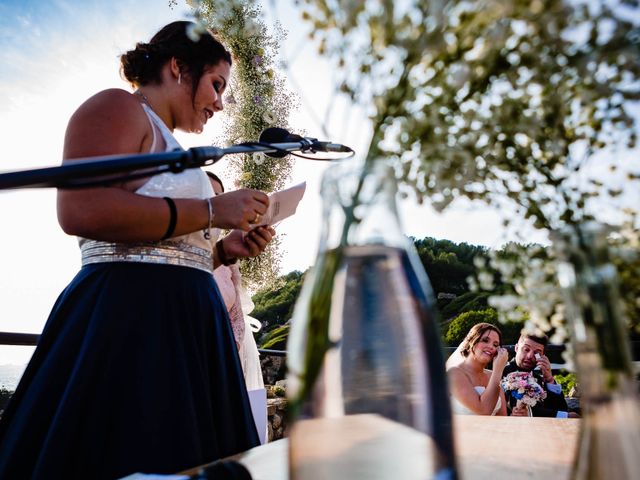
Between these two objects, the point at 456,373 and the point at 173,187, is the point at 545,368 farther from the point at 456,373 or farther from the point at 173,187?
the point at 173,187

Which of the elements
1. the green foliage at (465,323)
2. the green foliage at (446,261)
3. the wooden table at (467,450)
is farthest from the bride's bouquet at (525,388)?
the green foliage at (465,323)

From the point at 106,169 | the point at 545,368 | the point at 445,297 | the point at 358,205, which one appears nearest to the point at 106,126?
the point at 106,169

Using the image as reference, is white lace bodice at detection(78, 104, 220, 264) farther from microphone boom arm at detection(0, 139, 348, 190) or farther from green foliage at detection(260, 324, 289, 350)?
green foliage at detection(260, 324, 289, 350)

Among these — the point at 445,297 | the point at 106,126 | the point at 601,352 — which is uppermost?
the point at 445,297

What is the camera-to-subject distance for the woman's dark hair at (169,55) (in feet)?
5.43

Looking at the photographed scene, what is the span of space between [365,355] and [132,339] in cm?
96

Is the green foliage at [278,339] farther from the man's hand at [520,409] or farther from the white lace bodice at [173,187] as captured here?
the white lace bodice at [173,187]

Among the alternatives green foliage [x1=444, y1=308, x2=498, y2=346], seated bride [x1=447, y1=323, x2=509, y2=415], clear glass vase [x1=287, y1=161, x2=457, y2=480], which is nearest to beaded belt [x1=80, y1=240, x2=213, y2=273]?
clear glass vase [x1=287, y1=161, x2=457, y2=480]

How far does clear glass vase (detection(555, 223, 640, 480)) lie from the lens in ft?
1.16

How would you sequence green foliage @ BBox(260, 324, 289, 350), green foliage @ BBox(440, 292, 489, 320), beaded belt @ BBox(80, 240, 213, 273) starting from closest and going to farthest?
beaded belt @ BBox(80, 240, 213, 273) → green foliage @ BBox(440, 292, 489, 320) → green foliage @ BBox(260, 324, 289, 350)

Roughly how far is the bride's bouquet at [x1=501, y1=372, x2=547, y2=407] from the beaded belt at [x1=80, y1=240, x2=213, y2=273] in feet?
10.0

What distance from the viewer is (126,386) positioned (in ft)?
3.96

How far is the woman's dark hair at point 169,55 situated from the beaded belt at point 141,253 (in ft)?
1.85

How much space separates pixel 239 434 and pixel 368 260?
107 cm
